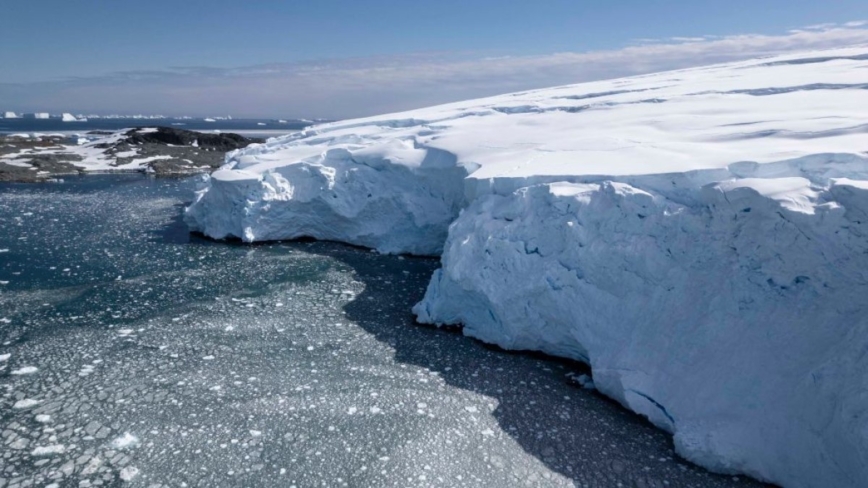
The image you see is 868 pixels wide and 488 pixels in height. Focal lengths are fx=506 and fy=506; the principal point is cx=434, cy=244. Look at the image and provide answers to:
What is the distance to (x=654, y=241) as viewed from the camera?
16.8 feet

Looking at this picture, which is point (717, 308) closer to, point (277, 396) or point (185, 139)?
point (277, 396)

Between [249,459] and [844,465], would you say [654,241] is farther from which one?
[249,459]

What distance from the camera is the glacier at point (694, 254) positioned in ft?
12.4

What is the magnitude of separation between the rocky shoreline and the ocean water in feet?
51.0

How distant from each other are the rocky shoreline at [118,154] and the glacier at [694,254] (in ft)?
59.0

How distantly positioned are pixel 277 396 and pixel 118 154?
26.3 metres

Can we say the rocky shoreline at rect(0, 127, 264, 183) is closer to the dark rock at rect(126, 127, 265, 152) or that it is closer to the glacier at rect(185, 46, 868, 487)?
the dark rock at rect(126, 127, 265, 152)

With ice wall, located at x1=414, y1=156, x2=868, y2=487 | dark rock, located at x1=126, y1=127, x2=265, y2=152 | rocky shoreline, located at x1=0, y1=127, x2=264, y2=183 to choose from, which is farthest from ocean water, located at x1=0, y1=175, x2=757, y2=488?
dark rock, located at x1=126, y1=127, x2=265, y2=152

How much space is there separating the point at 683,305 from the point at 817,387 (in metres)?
1.20

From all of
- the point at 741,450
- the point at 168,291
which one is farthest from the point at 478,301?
the point at 168,291

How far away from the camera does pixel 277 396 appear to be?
16.1 ft

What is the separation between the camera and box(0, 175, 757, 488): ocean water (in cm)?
394

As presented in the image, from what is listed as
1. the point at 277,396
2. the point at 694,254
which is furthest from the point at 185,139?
the point at 694,254

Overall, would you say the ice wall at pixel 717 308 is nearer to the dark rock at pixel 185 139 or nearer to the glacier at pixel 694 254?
the glacier at pixel 694 254
